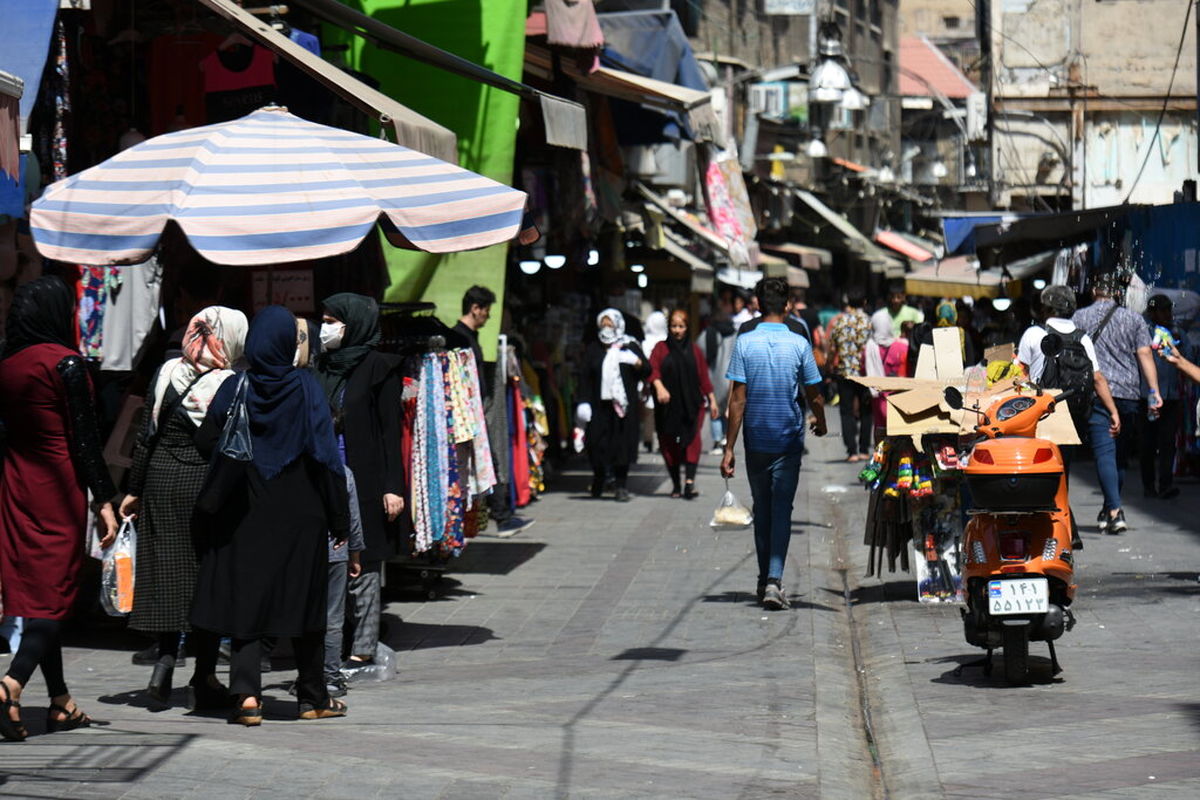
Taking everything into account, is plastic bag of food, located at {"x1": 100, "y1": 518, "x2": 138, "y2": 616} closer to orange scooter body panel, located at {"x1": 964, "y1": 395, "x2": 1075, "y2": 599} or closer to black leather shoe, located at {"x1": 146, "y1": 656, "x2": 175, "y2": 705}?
black leather shoe, located at {"x1": 146, "y1": 656, "x2": 175, "y2": 705}

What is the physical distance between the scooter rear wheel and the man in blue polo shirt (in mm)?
2426

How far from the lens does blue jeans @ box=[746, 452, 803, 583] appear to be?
1079 centimetres

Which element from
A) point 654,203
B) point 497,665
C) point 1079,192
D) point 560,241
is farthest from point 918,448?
point 1079,192

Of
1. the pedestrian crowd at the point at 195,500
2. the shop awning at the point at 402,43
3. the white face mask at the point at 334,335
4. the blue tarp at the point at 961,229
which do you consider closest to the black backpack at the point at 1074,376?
the shop awning at the point at 402,43

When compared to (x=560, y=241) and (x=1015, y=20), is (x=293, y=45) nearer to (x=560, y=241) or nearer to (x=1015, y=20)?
(x=560, y=241)

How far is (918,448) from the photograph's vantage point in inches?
422

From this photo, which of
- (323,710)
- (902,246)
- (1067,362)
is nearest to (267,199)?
(323,710)

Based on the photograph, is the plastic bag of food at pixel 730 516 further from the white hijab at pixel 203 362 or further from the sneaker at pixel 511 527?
the white hijab at pixel 203 362

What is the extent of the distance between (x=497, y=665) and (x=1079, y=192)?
24.3 meters

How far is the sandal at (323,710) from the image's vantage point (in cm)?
777

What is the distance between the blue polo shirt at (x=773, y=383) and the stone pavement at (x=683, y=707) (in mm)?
1029

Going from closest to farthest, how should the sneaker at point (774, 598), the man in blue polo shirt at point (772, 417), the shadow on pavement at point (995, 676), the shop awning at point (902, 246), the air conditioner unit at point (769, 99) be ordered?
the shadow on pavement at point (995, 676) < the man in blue polo shirt at point (772, 417) < the sneaker at point (774, 598) < the air conditioner unit at point (769, 99) < the shop awning at point (902, 246)

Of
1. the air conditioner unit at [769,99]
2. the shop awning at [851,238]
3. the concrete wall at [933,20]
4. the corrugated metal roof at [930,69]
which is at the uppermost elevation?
the concrete wall at [933,20]

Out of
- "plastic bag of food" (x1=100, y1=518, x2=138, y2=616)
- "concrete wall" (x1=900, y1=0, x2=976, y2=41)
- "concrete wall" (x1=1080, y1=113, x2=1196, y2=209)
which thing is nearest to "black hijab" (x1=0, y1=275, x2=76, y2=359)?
"plastic bag of food" (x1=100, y1=518, x2=138, y2=616)
